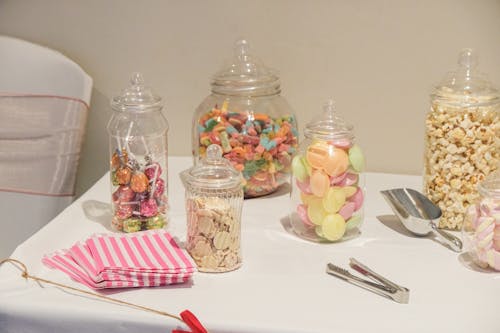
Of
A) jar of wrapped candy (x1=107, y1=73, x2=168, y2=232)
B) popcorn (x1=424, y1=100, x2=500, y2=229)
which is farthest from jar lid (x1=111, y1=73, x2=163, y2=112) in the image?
popcorn (x1=424, y1=100, x2=500, y2=229)

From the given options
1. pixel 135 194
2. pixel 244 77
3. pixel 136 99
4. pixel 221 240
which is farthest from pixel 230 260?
pixel 244 77

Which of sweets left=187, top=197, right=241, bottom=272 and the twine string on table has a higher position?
sweets left=187, top=197, right=241, bottom=272

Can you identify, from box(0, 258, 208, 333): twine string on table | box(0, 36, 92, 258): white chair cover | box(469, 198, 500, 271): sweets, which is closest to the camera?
box(0, 258, 208, 333): twine string on table

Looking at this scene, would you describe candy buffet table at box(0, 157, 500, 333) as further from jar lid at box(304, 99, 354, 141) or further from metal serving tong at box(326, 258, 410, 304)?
jar lid at box(304, 99, 354, 141)

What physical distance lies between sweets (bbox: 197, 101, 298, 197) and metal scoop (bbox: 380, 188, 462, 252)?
0.74ft

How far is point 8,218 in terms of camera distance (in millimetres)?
1722

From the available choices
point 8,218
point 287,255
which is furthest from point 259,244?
point 8,218

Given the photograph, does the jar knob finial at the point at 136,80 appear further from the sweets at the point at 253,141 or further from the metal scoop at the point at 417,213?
the metal scoop at the point at 417,213

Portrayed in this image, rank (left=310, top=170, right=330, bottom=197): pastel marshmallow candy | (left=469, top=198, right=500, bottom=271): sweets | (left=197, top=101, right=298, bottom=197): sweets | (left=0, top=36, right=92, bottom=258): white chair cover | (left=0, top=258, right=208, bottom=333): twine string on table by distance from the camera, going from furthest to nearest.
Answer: (left=0, top=36, right=92, bottom=258): white chair cover
(left=197, top=101, right=298, bottom=197): sweets
(left=310, top=170, right=330, bottom=197): pastel marshmallow candy
(left=469, top=198, right=500, bottom=271): sweets
(left=0, top=258, right=208, bottom=333): twine string on table

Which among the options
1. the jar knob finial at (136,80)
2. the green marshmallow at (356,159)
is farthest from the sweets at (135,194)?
the green marshmallow at (356,159)

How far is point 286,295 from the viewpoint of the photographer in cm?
107

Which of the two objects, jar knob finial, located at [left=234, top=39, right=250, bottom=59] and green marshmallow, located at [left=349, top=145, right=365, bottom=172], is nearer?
green marshmallow, located at [left=349, top=145, right=365, bottom=172]

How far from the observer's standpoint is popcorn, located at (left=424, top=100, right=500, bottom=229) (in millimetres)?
Answer: 1269

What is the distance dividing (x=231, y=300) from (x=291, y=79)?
0.73 meters
